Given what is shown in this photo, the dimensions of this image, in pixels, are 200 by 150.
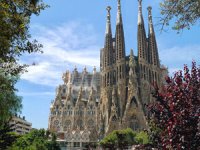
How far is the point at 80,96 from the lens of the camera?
8819 centimetres

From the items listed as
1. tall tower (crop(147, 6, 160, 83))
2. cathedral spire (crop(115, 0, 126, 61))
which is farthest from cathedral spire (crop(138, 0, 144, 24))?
cathedral spire (crop(115, 0, 126, 61))

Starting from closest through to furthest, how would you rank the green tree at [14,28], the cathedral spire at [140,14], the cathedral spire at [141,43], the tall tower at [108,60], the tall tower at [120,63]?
the green tree at [14,28]
the tall tower at [120,63]
the tall tower at [108,60]
the cathedral spire at [141,43]
the cathedral spire at [140,14]

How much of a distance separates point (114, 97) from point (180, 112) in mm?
67621

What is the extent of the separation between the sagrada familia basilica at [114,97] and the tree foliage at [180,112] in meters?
60.7

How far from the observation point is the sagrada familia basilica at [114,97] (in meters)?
74.4

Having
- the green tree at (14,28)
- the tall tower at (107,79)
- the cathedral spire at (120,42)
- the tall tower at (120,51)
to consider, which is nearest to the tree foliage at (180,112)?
the green tree at (14,28)

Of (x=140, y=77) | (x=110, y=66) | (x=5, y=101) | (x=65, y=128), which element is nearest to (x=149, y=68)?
(x=140, y=77)

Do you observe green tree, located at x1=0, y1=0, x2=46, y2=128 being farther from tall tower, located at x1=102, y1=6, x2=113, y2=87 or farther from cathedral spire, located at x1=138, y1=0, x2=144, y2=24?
cathedral spire, located at x1=138, y1=0, x2=144, y2=24

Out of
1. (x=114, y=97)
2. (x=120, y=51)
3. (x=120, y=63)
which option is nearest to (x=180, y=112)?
(x=114, y=97)

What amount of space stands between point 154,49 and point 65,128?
37271 mm

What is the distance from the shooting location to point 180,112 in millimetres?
8969

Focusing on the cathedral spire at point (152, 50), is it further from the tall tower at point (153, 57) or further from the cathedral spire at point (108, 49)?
the cathedral spire at point (108, 49)

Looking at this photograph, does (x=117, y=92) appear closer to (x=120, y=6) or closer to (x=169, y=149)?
(x=120, y=6)

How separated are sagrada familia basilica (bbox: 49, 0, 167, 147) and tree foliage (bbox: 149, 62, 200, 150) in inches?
2388
